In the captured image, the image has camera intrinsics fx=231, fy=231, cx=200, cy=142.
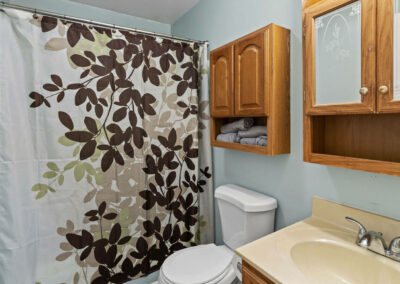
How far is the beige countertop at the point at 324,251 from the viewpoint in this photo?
833mm

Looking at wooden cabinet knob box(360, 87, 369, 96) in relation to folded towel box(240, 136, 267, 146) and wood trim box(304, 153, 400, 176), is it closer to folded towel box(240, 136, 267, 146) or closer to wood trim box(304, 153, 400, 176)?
wood trim box(304, 153, 400, 176)

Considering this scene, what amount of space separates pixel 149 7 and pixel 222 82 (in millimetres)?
1284

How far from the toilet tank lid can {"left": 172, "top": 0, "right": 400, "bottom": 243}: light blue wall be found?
62 millimetres

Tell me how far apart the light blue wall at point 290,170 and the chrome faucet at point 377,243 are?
121mm

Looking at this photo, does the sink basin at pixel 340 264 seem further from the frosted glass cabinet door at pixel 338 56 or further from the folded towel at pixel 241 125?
the folded towel at pixel 241 125

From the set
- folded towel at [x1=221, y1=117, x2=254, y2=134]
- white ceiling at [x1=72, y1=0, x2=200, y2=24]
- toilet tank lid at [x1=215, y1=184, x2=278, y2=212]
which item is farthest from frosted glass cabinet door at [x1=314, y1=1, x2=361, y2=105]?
white ceiling at [x1=72, y1=0, x2=200, y2=24]

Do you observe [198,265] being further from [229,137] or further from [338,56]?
[338,56]

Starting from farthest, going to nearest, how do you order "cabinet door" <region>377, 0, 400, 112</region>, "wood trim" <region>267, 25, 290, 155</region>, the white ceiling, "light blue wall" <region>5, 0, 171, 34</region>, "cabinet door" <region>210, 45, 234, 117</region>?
the white ceiling → "light blue wall" <region>5, 0, 171, 34</region> → "cabinet door" <region>210, 45, 234, 117</region> → "wood trim" <region>267, 25, 290, 155</region> → "cabinet door" <region>377, 0, 400, 112</region>

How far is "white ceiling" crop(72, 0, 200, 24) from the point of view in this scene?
211cm

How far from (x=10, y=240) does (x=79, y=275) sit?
49 centimetres

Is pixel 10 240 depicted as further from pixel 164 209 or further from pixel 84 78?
pixel 84 78

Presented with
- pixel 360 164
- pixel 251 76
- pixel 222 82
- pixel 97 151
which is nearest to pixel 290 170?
pixel 360 164

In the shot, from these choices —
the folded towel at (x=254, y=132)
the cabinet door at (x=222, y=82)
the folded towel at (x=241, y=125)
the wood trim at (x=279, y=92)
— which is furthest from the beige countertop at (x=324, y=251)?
the cabinet door at (x=222, y=82)

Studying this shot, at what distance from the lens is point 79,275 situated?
1.58 meters
